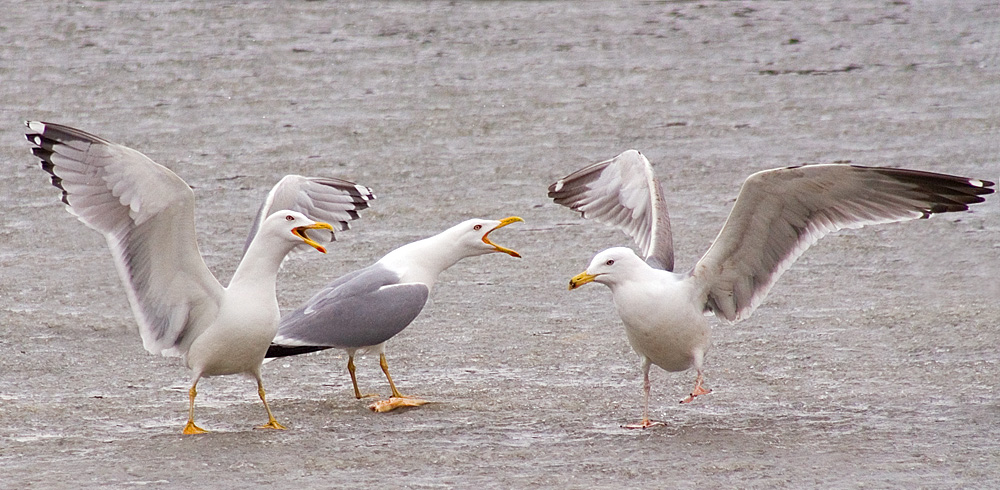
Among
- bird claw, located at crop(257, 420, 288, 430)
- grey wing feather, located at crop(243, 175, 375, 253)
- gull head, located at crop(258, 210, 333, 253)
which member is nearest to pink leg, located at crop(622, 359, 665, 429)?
bird claw, located at crop(257, 420, 288, 430)

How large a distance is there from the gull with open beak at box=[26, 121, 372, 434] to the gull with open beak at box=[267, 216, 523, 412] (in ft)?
1.49

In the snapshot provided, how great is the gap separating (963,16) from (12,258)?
12553mm

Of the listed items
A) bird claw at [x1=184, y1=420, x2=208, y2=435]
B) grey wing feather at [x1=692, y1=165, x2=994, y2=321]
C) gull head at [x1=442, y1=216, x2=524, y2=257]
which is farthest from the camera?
gull head at [x1=442, y1=216, x2=524, y2=257]

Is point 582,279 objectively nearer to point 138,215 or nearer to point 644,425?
point 644,425

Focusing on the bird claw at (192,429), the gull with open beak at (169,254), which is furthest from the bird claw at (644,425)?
the bird claw at (192,429)

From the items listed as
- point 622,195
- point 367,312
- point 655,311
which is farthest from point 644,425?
point 622,195

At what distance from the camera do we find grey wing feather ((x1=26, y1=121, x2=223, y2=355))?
19.3 ft

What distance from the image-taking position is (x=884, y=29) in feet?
55.8

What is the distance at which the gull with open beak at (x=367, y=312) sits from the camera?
6.71 meters

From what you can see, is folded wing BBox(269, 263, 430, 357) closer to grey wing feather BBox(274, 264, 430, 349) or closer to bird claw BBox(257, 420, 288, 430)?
grey wing feather BBox(274, 264, 430, 349)

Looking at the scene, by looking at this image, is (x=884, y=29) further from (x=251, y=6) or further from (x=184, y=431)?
(x=184, y=431)

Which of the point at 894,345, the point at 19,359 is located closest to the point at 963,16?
the point at 894,345

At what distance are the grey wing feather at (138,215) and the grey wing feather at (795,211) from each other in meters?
2.31

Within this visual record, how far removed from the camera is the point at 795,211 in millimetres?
6383
